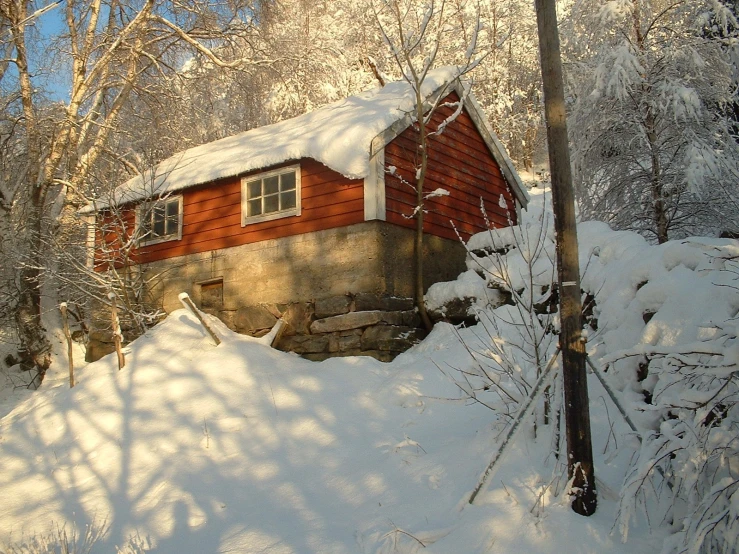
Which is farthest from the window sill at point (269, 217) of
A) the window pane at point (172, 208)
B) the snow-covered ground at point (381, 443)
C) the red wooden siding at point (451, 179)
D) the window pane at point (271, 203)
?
the snow-covered ground at point (381, 443)

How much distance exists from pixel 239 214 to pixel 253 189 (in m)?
0.56

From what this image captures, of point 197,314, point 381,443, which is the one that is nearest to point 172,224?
point 197,314

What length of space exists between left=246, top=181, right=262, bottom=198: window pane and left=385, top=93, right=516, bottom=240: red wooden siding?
2.65 m

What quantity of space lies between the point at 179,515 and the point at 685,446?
4260 millimetres

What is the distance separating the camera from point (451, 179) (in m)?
12.6

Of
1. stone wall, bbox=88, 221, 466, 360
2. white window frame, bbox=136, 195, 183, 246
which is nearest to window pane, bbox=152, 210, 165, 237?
white window frame, bbox=136, 195, 183, 246

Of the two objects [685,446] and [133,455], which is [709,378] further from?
[133,455]

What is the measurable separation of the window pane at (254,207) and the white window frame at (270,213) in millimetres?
54

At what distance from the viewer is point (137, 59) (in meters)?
15.7

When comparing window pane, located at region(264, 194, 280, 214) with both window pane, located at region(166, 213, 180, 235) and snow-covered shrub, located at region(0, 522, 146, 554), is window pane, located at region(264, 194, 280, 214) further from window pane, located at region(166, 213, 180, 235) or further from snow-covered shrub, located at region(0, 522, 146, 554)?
snow-covered shrub, located at region(0, 522, 146, 554)

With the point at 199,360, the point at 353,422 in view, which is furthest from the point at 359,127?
the point at 353,422

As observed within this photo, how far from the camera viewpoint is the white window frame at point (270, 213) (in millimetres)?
11312

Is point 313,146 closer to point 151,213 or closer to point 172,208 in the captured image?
point 172,208

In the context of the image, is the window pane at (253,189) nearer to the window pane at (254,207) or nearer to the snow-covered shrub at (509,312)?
the window pane at (254,207)
